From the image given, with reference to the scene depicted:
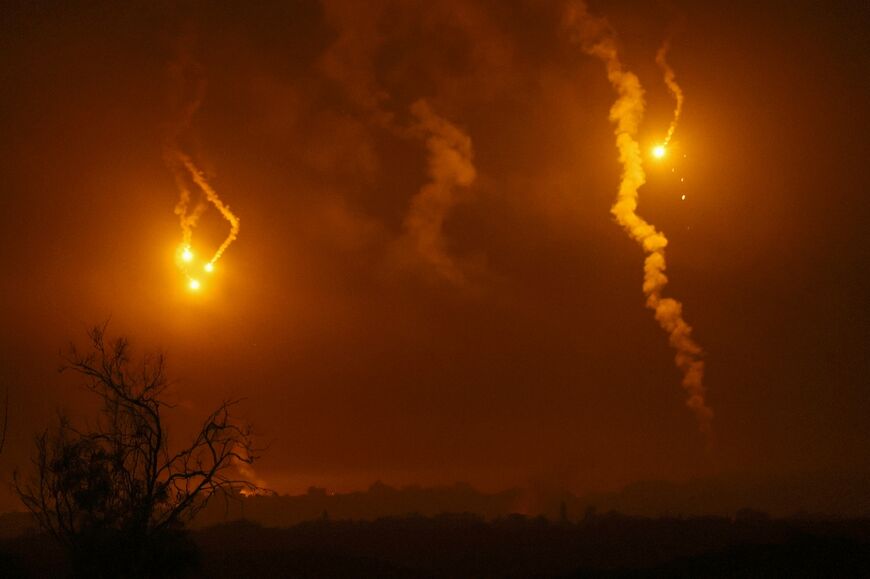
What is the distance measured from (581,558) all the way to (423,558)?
50.1 ft

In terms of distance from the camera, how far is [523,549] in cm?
8544

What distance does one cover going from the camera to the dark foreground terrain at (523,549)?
43.1 metres

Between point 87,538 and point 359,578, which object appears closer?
point 87,538

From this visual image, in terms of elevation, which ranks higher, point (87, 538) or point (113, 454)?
point (113, 454)

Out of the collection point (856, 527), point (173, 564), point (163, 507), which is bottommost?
point (173, 564)

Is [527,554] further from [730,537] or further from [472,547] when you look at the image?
[730,537]

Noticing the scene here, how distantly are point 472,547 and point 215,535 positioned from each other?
2813 cm

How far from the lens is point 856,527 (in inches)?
2586

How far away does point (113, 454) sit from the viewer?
1132 inches

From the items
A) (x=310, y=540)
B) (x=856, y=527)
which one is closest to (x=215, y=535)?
(x=310, y=540)

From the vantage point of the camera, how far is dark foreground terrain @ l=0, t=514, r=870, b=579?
43125 mm

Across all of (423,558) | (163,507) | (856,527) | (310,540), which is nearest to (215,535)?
(310,540)

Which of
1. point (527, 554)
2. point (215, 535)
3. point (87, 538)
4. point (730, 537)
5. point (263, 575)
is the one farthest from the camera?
point (215, 535)

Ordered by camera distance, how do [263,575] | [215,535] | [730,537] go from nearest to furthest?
[263,575], [730,537], [215,535]
